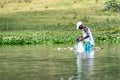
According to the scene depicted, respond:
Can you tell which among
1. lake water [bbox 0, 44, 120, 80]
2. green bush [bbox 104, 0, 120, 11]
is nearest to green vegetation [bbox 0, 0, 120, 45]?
green bush [bbox 104, 0, 120, 11]

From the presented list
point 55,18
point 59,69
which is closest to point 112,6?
point 55,18

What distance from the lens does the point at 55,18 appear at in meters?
45.5

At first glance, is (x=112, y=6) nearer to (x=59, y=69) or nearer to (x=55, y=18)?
(x=55, y=18)

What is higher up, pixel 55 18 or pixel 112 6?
pixel 112 6

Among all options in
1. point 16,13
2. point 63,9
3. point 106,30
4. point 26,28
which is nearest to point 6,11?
point 16,13

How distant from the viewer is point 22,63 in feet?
53.8

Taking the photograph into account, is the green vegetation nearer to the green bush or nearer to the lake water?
the green bush

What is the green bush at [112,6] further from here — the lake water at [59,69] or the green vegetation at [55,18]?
the lake water at [59,69]

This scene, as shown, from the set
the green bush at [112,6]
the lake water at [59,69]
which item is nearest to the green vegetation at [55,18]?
the green bush at [112,6]

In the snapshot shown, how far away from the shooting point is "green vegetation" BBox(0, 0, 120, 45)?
1565 inches

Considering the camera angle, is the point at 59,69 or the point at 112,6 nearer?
the point at 59,69

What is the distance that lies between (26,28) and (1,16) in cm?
581

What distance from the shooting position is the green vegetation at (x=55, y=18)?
3974cm

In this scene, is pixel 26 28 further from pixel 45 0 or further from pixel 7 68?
pixel 7 68
